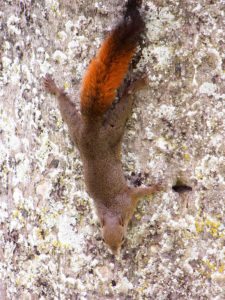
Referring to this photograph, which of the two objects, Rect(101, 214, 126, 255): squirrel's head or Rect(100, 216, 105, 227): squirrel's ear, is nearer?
Rect(101, 214, 126, 255): squirrel's head

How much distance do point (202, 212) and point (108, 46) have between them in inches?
27.7

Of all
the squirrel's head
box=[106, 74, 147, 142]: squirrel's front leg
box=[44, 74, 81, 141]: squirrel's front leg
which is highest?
box=[44, 74, 81, 141]: squirrel's front leg

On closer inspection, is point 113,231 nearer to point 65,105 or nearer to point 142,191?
point 142,191

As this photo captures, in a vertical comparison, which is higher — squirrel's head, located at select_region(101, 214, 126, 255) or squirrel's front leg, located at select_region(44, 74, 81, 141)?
squirrel's front leg, located at select_region(44, 74, 81, 141)

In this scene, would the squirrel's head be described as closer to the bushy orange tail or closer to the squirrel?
the squirrel

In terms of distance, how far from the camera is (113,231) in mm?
2217

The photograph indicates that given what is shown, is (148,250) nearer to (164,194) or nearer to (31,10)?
(164,194)

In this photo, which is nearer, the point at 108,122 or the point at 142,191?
the point at 142,191

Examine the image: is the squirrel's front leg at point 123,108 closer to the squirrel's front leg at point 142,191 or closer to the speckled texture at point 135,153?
the speckled texture at point 135,153

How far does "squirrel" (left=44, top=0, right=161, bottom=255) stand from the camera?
207cm

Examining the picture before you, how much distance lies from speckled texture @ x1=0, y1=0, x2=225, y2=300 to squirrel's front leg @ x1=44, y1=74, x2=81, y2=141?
0.12ft

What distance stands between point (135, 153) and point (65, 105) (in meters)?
0.33

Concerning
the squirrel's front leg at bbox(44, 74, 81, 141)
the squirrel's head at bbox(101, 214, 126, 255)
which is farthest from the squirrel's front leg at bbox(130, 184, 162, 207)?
the squirrel's front leg at bbox(44, 74, 81, 141)

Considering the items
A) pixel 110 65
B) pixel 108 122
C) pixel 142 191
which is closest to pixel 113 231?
pixel 142 191
